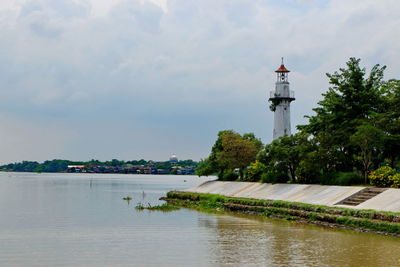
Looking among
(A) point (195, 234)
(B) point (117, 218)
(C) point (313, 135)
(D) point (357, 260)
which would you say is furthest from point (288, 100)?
(D) point (357, 260)

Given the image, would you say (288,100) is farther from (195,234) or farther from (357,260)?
(357,260)

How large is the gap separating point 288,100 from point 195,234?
109 ft

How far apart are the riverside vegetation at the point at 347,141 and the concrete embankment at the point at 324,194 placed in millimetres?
1606

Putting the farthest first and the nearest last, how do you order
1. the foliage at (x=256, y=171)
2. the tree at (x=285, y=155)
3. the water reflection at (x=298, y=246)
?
1. the foliage at (x=256, y=171)
2. the tree at (x=285, y=155)
3. the water reflection at (x=298, y=246)

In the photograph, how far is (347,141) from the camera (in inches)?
1693

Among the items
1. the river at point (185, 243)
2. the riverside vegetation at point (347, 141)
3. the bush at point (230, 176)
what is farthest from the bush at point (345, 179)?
the bush at point (230, 176)

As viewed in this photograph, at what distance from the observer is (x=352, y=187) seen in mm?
37031

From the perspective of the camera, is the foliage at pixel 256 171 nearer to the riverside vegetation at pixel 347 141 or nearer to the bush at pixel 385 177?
the riverside vegetation at pixel 347 141

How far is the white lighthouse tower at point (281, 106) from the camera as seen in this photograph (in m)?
58.9

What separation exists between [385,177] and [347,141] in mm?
7097

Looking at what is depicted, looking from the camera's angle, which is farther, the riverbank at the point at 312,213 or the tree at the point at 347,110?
the tree at the point at 347,110

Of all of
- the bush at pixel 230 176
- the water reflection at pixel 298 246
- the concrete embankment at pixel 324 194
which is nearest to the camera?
the water reflection at pixel 298 246

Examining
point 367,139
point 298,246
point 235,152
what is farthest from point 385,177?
point 235,152

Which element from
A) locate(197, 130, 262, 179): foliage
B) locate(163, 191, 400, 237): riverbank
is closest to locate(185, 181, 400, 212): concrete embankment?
locate(163, 191, 400, 237): riverbank
